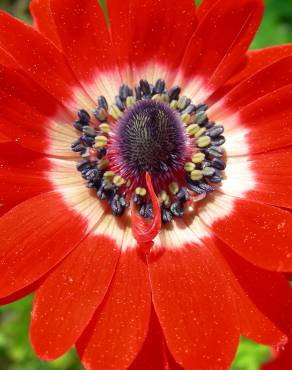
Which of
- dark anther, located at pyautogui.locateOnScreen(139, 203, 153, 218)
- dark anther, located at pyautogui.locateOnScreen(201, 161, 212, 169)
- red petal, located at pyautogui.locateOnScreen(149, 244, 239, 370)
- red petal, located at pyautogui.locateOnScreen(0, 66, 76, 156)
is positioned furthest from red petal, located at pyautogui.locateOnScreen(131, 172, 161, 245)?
red petal, located at pyautogui.locateOnScreen(0, 66, 76, 156)

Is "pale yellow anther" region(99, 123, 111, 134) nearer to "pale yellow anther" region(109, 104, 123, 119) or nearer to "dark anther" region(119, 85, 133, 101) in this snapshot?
"pale yellow anther" region(109, 104, 123, 119)

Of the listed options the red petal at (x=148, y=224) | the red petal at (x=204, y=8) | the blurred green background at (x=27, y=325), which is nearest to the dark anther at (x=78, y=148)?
the red petal at (x=148, y=224)

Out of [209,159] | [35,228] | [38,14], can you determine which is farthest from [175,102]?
[35,228]

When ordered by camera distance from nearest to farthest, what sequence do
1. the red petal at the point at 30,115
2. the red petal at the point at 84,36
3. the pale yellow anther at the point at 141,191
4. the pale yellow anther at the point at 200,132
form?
the red petal at the point at 30,115, the red petal at the point at 84,36, the pale yellow anther at the point at 141,191, the pale yellow anther at the point at 200,132

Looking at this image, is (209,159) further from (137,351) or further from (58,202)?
(137,351)

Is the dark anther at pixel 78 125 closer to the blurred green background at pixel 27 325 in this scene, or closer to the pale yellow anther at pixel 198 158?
the pale yellow anther at pixel 198 158

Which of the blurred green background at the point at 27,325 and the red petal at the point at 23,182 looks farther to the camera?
the blurred green background at the point at 27,325

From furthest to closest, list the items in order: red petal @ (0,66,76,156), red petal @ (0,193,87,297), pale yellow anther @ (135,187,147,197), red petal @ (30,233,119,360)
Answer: pale yellow anther @ (135,187,147,197), red petal @ (0,66,76,156), red petal @ (0,193,87,297), red petal @ (30,233,119,360)
